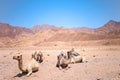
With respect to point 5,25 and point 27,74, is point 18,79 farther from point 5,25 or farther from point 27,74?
point 5,25

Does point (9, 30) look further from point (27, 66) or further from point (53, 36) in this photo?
point (27, 66)

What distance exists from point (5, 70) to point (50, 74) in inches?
167

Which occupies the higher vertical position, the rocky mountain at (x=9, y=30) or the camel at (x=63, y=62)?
the rocky mountain at (x=9, y=30)

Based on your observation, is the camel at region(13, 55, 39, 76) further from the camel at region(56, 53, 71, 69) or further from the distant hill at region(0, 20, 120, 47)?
the distant hill at region(0, 20, 120, 47)

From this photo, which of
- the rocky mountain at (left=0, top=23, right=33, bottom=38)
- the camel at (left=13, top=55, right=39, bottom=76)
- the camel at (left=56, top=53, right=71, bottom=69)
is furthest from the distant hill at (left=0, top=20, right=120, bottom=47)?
the camel at (left=13, top=55, right=39, bottom=76)

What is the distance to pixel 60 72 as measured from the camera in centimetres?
1594

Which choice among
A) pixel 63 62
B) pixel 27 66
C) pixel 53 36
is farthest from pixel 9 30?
pixel 27 66

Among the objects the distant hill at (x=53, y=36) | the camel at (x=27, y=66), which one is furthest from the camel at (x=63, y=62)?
the distant hill at (x=53, y=36)

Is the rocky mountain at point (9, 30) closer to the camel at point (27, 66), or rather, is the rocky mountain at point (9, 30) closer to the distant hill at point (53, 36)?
the distant hill at point (53, 36)

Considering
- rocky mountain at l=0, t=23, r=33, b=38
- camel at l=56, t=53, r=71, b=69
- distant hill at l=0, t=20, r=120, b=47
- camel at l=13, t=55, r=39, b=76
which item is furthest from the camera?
rocky mountain at l=0, t=23, r=33, b=38

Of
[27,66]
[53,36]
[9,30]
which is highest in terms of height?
[9,30]

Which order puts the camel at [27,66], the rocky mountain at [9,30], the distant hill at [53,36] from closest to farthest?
the camel at [27,66]
the distant hill at [53,36]
the rocky mountain at [9,30]

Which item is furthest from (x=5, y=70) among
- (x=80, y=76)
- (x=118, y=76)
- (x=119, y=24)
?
(x=119, y=24)

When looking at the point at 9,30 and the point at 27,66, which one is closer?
the point at 27,66
